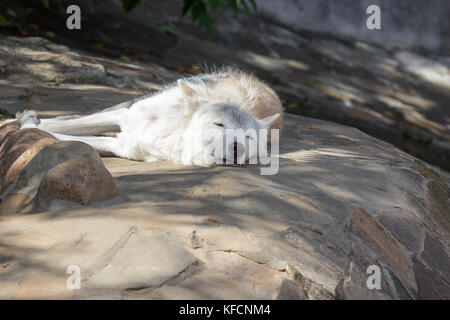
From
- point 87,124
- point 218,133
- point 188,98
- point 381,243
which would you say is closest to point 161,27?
point 87,124

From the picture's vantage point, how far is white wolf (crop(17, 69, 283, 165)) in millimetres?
3652

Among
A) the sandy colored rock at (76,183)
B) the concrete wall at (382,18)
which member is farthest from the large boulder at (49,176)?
the concrete wall at (382,18)

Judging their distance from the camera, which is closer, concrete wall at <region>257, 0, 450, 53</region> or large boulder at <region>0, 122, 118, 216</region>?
large boulder at <region>0, 122, 118, 216</region>

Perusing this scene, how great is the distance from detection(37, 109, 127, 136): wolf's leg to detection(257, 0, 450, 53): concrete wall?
8031 millimetres

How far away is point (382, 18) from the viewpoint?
12070 mm

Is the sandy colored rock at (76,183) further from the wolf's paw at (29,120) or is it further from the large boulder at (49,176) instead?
the wolf's paw at (29,120)

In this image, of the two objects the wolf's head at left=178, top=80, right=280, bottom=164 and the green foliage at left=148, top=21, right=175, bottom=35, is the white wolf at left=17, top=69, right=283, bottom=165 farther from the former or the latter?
the green foliage at left=148, top=21, right=175, bottom=35

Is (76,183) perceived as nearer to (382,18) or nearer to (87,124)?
(87,124)

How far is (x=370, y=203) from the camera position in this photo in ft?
10.2

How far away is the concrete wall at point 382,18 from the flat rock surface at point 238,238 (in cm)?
845

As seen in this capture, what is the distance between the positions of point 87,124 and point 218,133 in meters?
1.24

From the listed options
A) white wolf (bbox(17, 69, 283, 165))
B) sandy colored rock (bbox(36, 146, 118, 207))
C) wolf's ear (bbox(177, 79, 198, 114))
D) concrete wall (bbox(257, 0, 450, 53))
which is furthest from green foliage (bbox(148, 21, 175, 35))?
sandy colored rock (bbox(36, 146, 118, 207))
